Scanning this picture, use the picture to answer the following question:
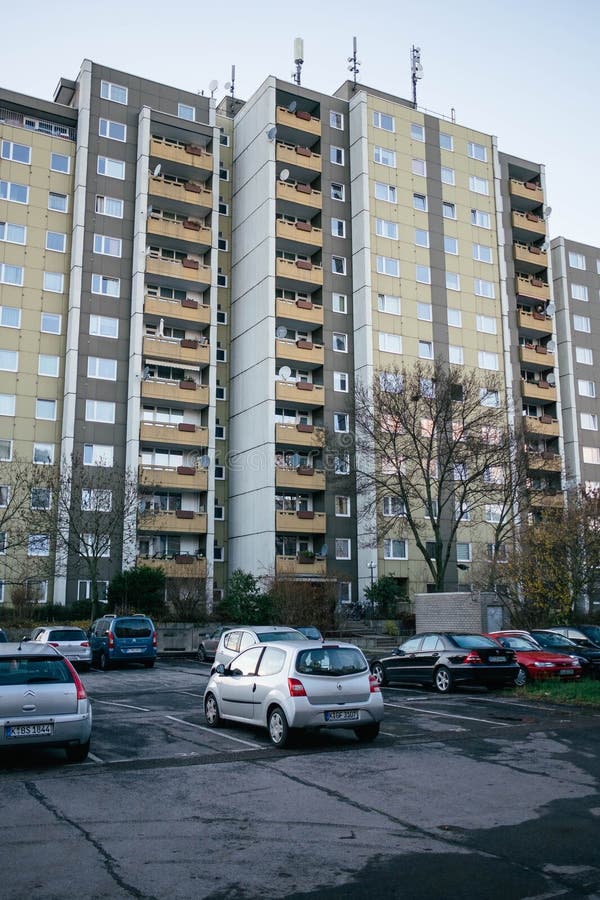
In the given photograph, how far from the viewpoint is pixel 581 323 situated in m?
62.5

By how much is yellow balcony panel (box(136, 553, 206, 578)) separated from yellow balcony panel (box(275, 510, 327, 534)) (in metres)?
4.65

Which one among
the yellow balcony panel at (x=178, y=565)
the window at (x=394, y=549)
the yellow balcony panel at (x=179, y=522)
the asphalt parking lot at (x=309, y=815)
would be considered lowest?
the asphalt parking lot at (x=309, y=815)

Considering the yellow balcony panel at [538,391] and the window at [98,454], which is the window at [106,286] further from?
the yellow balcony panel at [538,391]

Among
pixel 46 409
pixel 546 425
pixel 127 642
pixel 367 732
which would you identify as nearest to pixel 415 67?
pixel 546 425

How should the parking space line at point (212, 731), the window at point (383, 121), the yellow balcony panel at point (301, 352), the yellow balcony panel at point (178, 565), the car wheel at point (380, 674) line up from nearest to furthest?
1. the parking space line at point (212, 731)
2. the car wheel at point (380, 674)
3. the yellow balcony panel at point (178, 565)
4. the yellow balcony panel at point (301, 352)
5. the window at point (383, 121)

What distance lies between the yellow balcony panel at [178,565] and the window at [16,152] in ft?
76.5

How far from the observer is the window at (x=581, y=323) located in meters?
62.2

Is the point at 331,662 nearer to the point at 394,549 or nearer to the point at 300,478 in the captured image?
the point at 300,478

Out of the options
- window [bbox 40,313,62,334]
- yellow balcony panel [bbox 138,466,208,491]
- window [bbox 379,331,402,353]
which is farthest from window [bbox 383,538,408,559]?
window [bbox 40,313,62,334]

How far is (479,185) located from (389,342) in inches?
588

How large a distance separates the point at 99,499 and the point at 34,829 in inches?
1235

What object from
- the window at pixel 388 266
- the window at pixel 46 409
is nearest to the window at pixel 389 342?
the window at pixel 388 266

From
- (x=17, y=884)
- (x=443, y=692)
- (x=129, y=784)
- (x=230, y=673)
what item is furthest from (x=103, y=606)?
(x=17, y=884)

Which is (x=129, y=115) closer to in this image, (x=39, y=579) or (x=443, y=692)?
(x=39, y=579)
